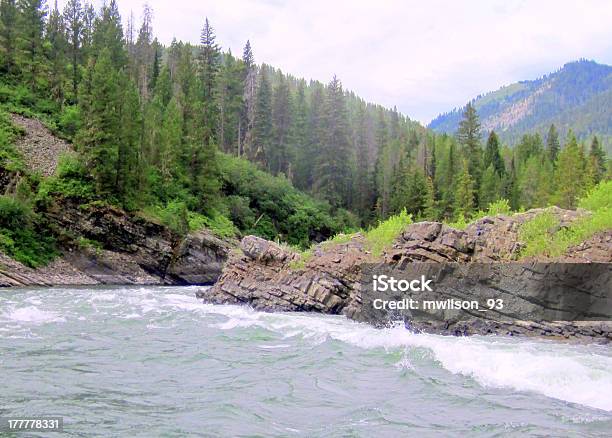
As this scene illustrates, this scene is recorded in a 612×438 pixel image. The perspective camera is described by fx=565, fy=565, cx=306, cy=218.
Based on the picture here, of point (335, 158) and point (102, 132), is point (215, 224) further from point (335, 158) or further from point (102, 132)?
point (335, 158)

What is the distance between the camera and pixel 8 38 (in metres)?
50.1

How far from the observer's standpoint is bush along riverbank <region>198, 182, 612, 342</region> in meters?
15.4

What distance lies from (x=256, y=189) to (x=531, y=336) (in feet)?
147

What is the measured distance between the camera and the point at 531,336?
1505cm

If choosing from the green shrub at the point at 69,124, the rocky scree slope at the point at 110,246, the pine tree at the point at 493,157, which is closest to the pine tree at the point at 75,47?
the green shrub at the point at 69,124

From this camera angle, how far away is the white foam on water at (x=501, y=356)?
975 cm

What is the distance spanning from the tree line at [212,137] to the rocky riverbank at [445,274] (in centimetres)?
1956

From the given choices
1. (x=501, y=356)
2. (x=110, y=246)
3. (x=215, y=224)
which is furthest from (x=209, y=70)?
(x=501, y=356)

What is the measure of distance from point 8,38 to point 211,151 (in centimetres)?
2053

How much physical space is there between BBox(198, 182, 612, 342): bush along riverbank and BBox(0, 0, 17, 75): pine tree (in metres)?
36.9

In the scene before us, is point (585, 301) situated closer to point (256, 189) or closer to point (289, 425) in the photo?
point (289, 425)

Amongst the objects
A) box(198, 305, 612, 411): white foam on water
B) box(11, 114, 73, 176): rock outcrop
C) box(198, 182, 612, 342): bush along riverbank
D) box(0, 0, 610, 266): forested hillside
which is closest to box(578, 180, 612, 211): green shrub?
box(198, 182, 612, 342): bush along riverbank

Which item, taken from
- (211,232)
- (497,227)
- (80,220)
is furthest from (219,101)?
(497,227)

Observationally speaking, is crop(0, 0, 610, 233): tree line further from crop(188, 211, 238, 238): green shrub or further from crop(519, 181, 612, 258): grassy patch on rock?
crop(519, 181, 612, 258): grassy patch on rock
